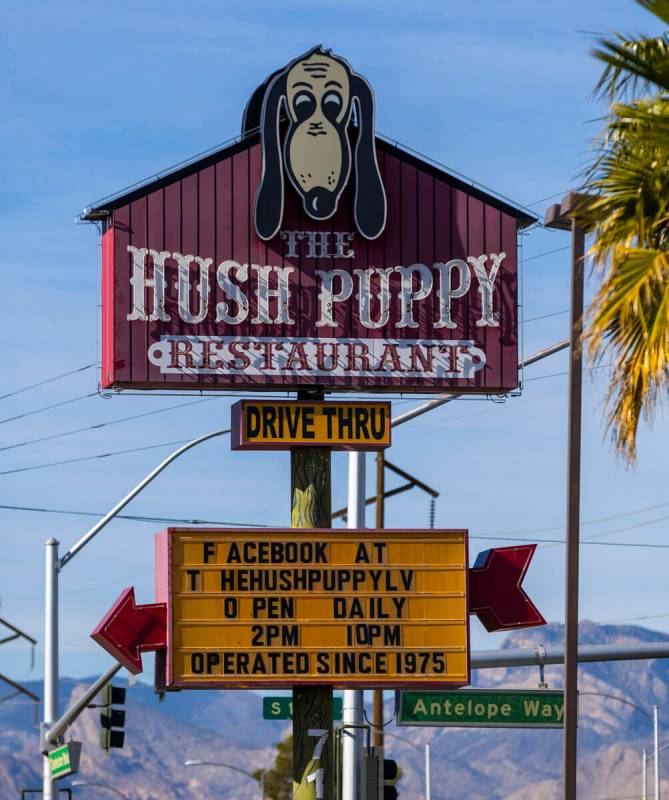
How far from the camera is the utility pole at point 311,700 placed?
24.9m

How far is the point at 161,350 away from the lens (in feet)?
82.5

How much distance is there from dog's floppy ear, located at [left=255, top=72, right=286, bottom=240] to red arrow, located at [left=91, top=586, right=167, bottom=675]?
5.48 m

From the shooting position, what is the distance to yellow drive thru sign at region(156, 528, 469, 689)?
2425cm

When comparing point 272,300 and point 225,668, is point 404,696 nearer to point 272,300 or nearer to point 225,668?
point 225,668

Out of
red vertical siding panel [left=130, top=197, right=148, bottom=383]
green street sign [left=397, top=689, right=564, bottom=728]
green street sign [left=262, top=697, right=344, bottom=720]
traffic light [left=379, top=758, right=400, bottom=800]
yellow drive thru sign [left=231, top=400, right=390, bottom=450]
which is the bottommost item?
traffic light [left=379, top=758, right=400, bottom=800]

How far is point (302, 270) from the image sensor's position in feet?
84.0

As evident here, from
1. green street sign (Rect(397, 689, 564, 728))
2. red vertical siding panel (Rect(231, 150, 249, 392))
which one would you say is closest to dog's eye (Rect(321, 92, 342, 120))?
red vertical siding panel (Rect(231, 150, 249, 392))

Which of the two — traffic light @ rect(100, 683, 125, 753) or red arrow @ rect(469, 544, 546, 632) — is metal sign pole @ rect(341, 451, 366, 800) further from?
traffic light @ rect(100, 683, 125, 753)

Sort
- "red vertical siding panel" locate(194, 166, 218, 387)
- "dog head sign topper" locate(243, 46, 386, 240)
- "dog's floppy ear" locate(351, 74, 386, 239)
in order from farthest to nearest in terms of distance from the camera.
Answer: "dog's floppy ear" locate(351, 74, 386, 239) → "dog head sign topper" locate(243, 46, 386, 240) → "red vertical siding panel" locate(194, 166, 218, 387)

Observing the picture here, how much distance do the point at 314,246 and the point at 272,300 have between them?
3.29ft

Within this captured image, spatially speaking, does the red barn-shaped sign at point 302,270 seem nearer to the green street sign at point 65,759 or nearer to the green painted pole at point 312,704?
the green painted pole at point 312,704

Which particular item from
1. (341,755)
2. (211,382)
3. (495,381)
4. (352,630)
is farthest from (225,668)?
(341,755)

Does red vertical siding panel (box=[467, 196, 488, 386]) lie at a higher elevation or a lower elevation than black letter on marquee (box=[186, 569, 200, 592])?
higher

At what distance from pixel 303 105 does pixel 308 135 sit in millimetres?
434
